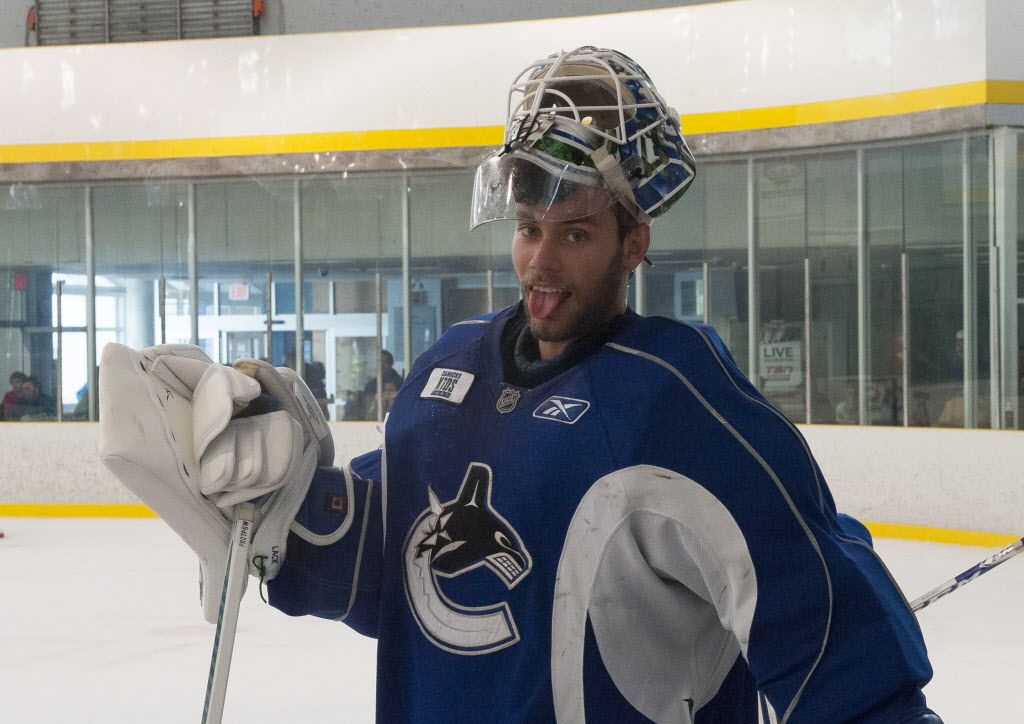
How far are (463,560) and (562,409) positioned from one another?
6.5 inches

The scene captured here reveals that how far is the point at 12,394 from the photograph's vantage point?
8.59 meters

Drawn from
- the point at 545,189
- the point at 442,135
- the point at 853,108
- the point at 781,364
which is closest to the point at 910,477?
the point at 781,364

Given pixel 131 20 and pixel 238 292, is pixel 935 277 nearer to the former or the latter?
pixel 238 292

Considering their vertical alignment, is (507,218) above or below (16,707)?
above

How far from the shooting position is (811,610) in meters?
0.90

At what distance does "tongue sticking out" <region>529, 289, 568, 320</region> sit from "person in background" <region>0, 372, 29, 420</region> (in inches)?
325

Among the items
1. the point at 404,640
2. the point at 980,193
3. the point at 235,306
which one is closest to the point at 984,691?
the point at 404,640

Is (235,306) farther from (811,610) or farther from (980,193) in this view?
(811,610)

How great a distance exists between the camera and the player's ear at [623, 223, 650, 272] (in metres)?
1.11

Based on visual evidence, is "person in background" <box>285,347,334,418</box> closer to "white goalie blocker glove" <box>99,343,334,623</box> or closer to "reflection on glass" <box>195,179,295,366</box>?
"reflection on glass" <box>195,179,295,366</box>

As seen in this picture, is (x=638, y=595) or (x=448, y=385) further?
(x=448, y=385)

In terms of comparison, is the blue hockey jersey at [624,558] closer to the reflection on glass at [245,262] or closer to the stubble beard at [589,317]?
the stubble beard at [589,317]

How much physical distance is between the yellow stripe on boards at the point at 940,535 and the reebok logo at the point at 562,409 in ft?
19.2

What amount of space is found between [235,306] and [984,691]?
6.00 meters
